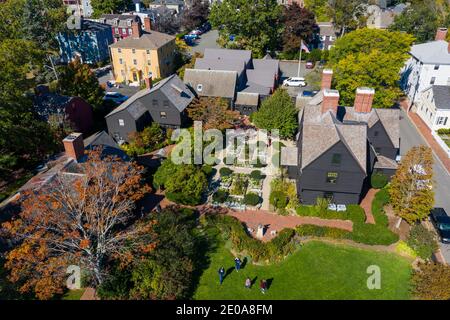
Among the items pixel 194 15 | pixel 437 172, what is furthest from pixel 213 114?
pixel 194 15

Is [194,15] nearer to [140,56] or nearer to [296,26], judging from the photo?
[296,26]

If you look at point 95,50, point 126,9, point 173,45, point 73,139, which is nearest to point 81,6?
point 126,9

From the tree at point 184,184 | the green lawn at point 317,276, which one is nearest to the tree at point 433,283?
the green lawn at point 317,276

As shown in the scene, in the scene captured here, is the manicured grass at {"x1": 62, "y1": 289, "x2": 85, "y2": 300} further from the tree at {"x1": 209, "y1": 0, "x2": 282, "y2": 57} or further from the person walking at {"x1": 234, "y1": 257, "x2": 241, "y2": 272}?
the tree at {"x1": 209, "y1": 0, "x2": 282, "y2": 57}

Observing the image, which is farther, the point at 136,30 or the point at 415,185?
the point at 136,30

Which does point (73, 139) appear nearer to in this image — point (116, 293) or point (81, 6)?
point (116, 293)

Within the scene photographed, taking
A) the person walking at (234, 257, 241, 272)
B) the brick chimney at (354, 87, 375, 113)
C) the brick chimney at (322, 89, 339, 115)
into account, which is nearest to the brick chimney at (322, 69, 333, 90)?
the brick chimney at (354, 87, 375, 113)
